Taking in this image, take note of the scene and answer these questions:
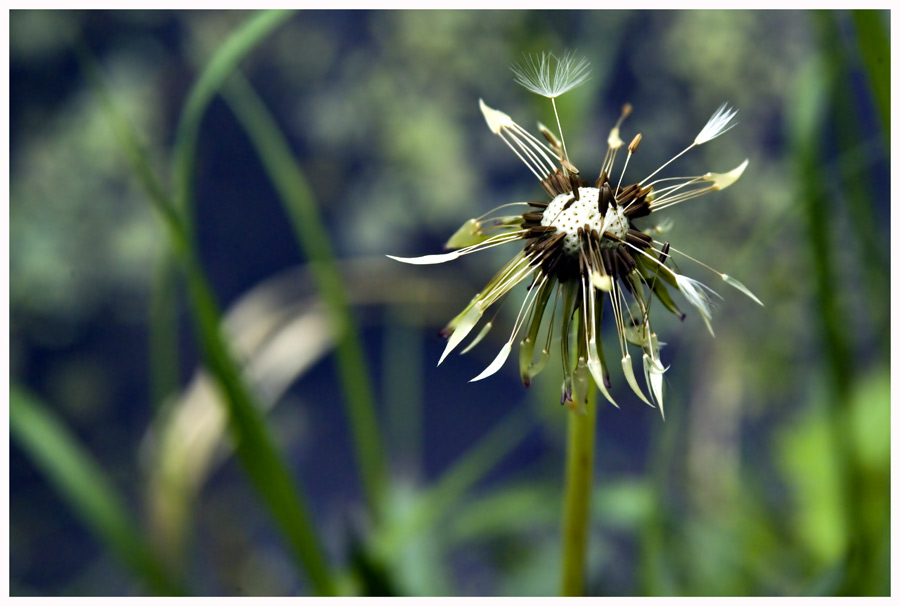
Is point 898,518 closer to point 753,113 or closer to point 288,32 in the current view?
point 753,113

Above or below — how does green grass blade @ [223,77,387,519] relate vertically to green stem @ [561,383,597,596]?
above

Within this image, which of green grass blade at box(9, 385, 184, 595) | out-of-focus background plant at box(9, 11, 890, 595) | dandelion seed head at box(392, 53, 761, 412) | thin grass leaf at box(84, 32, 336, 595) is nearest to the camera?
dandelion seed head at box(392, 53, 761, 412)

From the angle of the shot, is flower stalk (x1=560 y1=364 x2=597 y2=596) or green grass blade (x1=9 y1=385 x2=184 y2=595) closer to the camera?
flower stalk (x1=560 y1=364 x2=597 y2=596)

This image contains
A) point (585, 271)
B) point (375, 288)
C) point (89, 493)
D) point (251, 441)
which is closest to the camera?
point (585, 271)

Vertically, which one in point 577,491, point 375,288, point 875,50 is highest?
point 375,288

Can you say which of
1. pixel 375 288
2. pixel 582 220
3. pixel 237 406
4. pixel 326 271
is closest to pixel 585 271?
pixel 582 220

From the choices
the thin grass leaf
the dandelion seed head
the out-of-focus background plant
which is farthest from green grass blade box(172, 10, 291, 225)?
the out-of-focus background plant

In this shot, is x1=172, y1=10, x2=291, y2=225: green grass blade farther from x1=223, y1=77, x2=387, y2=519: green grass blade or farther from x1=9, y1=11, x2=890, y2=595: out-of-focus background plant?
x1=9, y1=11, x2=890, y2=595: out-of-focus background plant

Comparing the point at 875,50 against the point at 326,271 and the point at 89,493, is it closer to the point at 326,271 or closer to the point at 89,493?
the point at 326,271

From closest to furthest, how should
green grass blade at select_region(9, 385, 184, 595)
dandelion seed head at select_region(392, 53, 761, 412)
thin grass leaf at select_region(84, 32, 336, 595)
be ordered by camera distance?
dandelion seed head at select_region(392, 53, 761, 412) < thin grass leaf at select_region(84, 32, 336, 595) < green grass blade at select_region(9, 385, 184, 595)
